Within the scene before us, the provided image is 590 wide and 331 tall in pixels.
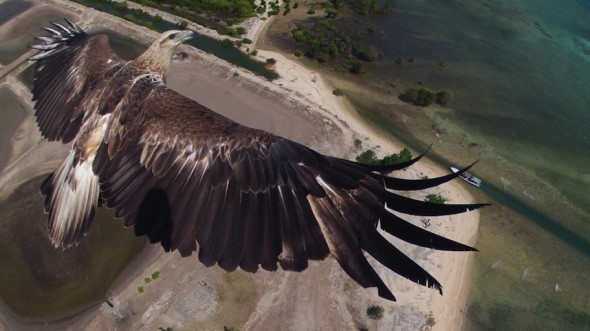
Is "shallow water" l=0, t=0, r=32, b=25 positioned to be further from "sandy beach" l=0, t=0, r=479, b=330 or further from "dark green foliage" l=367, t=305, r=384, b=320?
"dark green foliage" l=367, t=305, r=384, b=320

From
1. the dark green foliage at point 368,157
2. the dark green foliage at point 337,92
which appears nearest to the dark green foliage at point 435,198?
the dark green foliage at point 368,157

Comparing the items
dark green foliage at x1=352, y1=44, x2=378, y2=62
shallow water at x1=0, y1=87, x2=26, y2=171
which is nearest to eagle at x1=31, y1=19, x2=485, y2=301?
shallow water at x1=0, y1=87, x2=26, y2=171

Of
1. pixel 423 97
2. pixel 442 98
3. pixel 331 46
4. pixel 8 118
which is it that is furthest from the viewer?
pixel 331 46

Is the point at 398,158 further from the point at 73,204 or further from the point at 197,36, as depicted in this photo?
the point at 73,204

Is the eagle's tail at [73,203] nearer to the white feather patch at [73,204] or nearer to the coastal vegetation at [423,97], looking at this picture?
the white feather patch at [73,204]

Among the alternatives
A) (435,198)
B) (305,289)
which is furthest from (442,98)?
(305,289)

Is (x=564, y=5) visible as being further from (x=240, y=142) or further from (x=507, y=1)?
(x=240, y=142)
